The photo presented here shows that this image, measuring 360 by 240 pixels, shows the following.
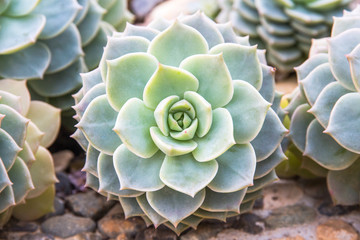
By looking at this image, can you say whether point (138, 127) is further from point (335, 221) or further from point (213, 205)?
point (335, 221)

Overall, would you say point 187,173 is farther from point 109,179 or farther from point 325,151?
point 325,151

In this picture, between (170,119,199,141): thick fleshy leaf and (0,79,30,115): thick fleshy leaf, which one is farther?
(0,79,30,115): thick fleshy leaf

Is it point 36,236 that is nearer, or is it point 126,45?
point 126,45

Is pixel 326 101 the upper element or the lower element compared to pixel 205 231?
upper

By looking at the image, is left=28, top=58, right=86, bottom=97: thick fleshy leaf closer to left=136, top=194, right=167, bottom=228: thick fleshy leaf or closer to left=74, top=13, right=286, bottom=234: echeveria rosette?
left=74, top=13, right=286, bottom=234: echeveria rosette

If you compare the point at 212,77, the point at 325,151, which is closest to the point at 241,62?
the point at 212,77

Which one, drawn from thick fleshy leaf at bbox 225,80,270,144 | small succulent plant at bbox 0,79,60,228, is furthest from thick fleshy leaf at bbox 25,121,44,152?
thick fleshy leaf at bbox 225,80,270,144

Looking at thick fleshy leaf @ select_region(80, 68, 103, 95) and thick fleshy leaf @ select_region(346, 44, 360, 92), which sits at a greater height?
thick fleshy leaf @ select_region(346, 44, 360, 92)
